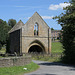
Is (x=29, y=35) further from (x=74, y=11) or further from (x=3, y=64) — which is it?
(x=3, y=64)

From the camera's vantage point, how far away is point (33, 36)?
47.2 metres

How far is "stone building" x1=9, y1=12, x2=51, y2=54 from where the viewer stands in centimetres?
4591

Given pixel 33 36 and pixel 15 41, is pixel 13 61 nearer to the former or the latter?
pixel 33 36

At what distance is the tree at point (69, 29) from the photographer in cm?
2481

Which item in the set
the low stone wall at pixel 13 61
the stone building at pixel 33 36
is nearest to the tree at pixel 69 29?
the low stone wall at pixel 13 61

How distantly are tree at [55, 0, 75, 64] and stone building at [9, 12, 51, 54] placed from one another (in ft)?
65.6

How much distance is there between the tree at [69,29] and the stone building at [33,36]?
20.0 meters

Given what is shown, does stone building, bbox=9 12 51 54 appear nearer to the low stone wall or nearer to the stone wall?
the stone wall

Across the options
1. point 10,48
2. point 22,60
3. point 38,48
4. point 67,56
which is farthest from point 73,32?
point 10,48

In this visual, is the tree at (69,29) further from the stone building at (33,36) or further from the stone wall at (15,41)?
the stone wall at (15,41)

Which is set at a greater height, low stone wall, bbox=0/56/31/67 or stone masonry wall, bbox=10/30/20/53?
stone masonry wall, bbox=10/30/20/53

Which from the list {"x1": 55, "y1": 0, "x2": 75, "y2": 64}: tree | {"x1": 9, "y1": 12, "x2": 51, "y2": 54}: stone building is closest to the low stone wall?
{"x1": 55, "y1": 0, "x2": 75, "y2": 64}: tree

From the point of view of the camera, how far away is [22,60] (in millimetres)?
20469

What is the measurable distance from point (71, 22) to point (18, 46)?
23970 millimetres
